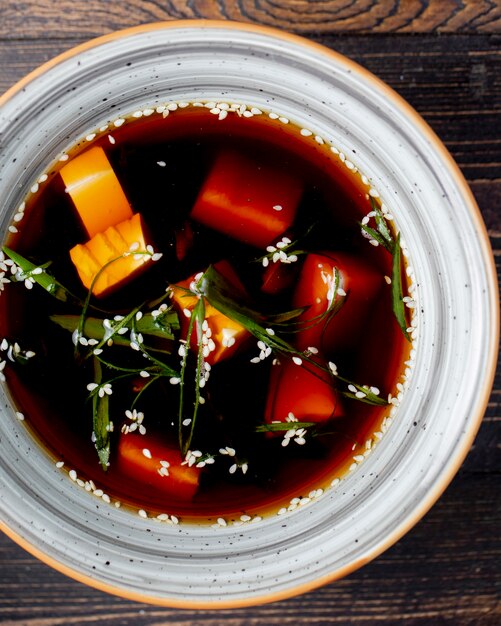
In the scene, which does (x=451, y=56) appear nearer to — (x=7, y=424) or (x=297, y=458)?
(x=297, y=458)

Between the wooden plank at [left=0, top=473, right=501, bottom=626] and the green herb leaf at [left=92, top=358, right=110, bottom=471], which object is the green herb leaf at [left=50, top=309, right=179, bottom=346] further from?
the wooden plank at [left=0, top=473, right=501, bottom=626]

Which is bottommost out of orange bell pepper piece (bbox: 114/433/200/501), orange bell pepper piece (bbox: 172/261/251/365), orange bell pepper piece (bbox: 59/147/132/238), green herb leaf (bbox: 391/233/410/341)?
orange bell pepper piece (bbox: 114/433/200/501)

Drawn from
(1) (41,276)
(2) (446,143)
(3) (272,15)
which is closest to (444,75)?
(2) (446,143)

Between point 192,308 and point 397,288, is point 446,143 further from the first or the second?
point 192,308

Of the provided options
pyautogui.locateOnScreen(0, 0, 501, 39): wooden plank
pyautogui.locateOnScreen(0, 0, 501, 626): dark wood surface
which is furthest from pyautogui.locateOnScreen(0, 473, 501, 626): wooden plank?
pyautogui.locateOnScreen(0, 0, 501, 39): wooden plank

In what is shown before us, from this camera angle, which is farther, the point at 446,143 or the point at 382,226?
the point at 446,143

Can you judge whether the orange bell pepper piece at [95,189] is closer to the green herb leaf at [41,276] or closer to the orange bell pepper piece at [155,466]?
the green herb leaf at [41,276]

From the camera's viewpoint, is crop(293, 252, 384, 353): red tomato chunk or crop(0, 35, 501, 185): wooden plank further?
crop(0, 35, 501, 185): wooden plank
